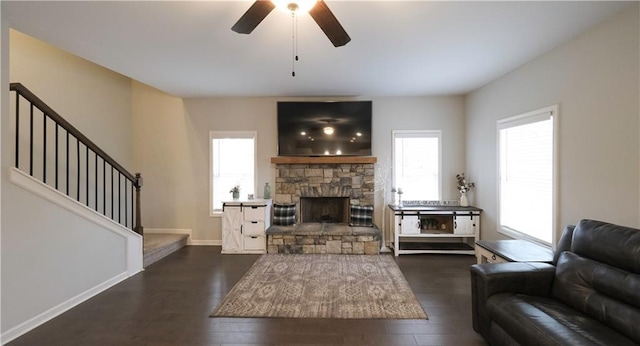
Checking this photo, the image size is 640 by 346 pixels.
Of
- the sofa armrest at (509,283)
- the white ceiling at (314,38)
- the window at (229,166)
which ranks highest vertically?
the white ceiling at (314,38)

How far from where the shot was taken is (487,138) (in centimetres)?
438

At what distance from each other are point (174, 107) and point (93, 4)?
3.13 m

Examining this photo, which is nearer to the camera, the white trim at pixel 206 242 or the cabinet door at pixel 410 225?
the cabinet door at pixel 410 225

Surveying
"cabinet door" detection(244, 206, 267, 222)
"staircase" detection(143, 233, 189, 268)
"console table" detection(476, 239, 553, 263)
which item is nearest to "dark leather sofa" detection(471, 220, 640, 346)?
"console table" detection(476, 239, 553, 263)

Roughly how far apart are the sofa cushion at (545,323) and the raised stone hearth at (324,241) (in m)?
2.48

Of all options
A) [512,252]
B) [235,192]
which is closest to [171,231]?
[235,192]

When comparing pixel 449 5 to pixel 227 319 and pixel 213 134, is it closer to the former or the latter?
pixel 227 319

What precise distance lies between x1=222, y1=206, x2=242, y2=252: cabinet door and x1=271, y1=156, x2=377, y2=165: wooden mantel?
109 cm

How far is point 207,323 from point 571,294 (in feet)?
9.58

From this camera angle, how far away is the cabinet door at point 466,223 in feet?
15.0

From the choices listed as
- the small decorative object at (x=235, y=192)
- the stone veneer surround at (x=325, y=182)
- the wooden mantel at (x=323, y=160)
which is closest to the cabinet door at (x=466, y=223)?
the stone veneer surround at (x=325, y=182)

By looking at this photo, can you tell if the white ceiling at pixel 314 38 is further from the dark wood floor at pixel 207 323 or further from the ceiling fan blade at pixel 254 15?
the dark wood floor at pixel 207 323

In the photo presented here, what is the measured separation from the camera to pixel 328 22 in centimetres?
202

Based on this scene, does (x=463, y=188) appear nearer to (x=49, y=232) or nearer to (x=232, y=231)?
(x=232, y=231)
